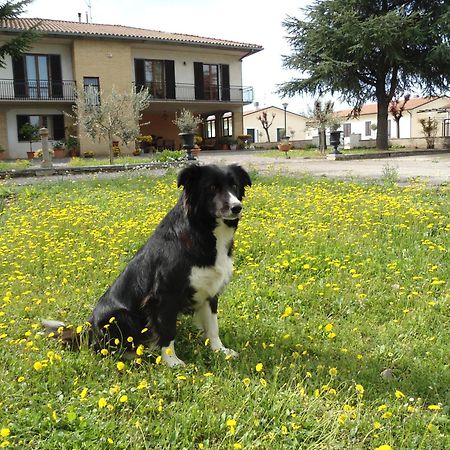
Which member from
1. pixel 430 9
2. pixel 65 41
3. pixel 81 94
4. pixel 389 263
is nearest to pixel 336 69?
pixel 430 9

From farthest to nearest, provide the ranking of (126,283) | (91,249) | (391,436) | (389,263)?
(91,249) → (389,263) → (126,283) → (391,436)

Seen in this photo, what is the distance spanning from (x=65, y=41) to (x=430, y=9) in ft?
69.2

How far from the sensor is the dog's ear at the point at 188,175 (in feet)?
8.85

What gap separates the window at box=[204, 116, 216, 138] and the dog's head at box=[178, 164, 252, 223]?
3319cm

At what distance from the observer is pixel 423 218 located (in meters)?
5.94

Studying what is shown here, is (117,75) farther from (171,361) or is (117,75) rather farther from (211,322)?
(171,361)

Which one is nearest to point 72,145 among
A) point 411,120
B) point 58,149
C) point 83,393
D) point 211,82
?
point 58,149

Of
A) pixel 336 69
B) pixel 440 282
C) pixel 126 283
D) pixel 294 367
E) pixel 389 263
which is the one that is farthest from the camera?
pixel 336 69

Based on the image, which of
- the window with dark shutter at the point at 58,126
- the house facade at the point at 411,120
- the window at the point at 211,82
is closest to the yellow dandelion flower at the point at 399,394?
the window with dark shutter at the point at 58,126

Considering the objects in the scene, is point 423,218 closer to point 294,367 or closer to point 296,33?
point 294,367

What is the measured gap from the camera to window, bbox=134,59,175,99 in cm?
3020

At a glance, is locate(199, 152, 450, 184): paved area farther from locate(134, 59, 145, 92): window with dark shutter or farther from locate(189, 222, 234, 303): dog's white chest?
locate(134, 59, 145, 92): window with dark shutter

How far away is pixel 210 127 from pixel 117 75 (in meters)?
9.43

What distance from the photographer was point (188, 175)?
272 cm
